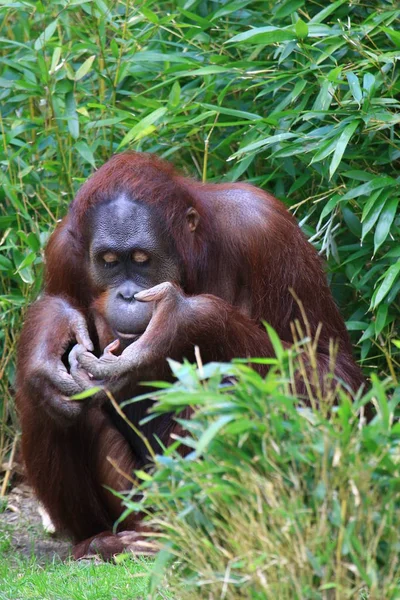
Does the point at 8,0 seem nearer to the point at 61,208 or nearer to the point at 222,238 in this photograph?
the point at 61,208

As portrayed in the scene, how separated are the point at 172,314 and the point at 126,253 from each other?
35 cm

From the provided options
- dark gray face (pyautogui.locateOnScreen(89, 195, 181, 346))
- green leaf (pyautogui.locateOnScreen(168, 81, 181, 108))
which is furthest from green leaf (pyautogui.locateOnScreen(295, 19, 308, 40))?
dark gray face (pyautogui.locateOnScreen(89, 195, 181, 346))

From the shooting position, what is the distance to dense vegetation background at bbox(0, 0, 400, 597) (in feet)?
16.3

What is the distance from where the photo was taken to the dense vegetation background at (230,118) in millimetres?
4977

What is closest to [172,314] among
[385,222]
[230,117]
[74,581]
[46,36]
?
[74,581]

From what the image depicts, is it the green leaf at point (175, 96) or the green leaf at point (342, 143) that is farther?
the green leaf at point (175, 96)

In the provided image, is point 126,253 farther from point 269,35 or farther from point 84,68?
point 84,68

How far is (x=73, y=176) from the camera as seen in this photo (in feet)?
A: 19.1

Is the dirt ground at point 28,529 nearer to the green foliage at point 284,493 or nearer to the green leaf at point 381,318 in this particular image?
the green leaf at point 381,318

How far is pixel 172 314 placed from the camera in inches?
158

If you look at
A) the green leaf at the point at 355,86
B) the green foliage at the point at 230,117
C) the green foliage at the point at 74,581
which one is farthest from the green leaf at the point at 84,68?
the green foliage at the point at 74,581

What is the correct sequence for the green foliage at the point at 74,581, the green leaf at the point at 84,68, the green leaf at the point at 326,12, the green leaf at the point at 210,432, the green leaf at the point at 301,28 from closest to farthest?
the green leaf at the point at 210,432
the green foliage at the point at 74,581
the green leaf at the point at 301,28
the green leaf at the point at 326,12
the green leaf at the point at 84,68

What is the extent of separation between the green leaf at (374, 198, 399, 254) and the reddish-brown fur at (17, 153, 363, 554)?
358mm

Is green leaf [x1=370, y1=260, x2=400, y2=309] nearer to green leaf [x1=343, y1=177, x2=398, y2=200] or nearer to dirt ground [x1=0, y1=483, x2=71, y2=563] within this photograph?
green leaf [x1=343, y1=177, x2=398, y2=200]
